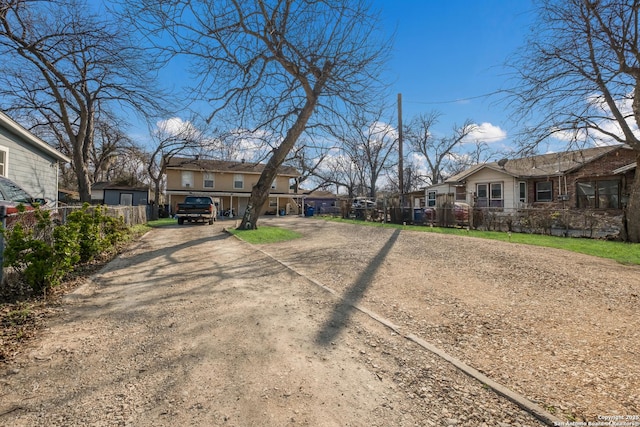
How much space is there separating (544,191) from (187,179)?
31281 millimetres

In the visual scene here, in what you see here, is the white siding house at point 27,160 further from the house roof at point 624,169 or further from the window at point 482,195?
the house roof at point 624,169

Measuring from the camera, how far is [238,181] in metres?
34.4

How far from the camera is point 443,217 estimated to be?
1795 cm

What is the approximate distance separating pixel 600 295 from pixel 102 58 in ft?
55.8

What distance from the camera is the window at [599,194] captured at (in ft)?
58.9

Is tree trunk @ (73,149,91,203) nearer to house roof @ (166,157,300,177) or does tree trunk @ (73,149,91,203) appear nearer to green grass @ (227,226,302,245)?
green grass @ (227,226,302,245)

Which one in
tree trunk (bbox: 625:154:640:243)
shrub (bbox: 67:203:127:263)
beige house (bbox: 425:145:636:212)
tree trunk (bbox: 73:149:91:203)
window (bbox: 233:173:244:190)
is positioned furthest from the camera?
window (bbox: 233:173:244:190)

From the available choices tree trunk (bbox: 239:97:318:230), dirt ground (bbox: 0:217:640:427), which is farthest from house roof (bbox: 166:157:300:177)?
dirt ground (bbox: 0:217:640:427)

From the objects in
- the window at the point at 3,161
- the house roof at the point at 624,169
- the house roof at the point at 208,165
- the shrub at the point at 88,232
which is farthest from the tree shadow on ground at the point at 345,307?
the house roof at the point at 208,165

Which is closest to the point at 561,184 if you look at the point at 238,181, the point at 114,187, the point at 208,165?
the point at 238,181

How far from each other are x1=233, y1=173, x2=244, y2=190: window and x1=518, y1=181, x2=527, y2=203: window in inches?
1025

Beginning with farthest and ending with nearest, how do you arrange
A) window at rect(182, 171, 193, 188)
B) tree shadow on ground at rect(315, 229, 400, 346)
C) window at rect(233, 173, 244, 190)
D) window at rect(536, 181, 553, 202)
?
1. window at rect(233, 173, 244, 190)
2. window at rect(182, 171, 193, 188)
3. window at rect(536, 181, 553, 202)
4. tree shadow on ground at rect(315, 229, 400, 346)

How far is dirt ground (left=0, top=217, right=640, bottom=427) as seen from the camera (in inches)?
88.8

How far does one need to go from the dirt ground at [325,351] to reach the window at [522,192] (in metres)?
18.1
